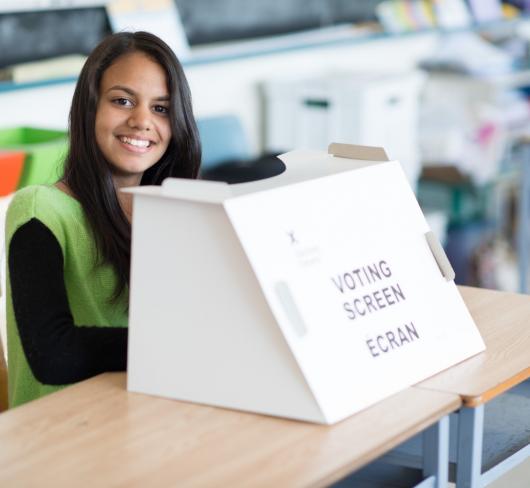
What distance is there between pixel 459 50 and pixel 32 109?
7.36 feet

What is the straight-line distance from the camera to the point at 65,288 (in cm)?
170

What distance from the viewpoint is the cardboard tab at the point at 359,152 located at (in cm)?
170

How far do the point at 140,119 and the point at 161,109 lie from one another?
0.07m

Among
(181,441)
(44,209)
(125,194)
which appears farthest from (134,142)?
(181,441)

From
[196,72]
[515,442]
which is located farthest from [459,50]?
[515,442]

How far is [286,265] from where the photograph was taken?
145cm

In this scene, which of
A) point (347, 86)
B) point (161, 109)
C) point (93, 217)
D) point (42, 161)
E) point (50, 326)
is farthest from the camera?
point (347, 86)

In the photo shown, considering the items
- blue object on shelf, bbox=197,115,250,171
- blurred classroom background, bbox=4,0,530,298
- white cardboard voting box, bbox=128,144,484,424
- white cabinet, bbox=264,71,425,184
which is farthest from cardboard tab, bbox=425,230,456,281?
white cabinet, bbox=264,71,425,184

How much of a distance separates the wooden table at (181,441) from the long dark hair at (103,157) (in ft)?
1.06

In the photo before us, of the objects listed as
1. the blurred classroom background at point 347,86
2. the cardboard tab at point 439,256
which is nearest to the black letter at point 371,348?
the cardboard tab at point 439,256

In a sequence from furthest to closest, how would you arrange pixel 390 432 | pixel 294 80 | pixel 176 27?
1. pixel 294 80
2. pixel 176 27
3. pixel 390 432

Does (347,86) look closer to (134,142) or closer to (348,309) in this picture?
(134,142)

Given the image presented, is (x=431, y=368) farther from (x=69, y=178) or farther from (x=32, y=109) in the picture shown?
(x=32, y=109)

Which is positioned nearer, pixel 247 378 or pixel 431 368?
pixel 247 378
